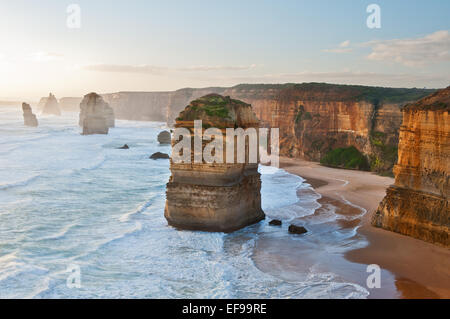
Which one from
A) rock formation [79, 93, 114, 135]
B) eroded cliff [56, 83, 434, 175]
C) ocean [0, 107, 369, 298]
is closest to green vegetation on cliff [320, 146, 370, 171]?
eroded cliff [56, 83, 434, 175]

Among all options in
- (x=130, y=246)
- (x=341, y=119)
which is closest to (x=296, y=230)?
(x=130, y=246)

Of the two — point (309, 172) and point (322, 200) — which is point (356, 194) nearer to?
point (322, 200)

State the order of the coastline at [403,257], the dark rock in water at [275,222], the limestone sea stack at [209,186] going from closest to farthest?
the coastline at [403,257] → the limestone sea stack at [209,186] → the dark rock in water at [275,222]

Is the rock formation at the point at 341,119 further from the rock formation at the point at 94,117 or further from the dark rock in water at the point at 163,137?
the rock formation at the point at 94,117

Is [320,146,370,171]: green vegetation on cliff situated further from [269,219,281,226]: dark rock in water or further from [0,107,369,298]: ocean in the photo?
[269,219,281,226]: dark rock in water

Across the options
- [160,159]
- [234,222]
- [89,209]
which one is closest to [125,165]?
[160,159]

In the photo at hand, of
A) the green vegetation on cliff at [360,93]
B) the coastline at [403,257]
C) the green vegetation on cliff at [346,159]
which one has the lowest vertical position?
the coastline at [403,257]

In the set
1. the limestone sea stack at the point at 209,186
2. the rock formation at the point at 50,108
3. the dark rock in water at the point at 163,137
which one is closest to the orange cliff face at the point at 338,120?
the dark rock in water at the point at 163,137
